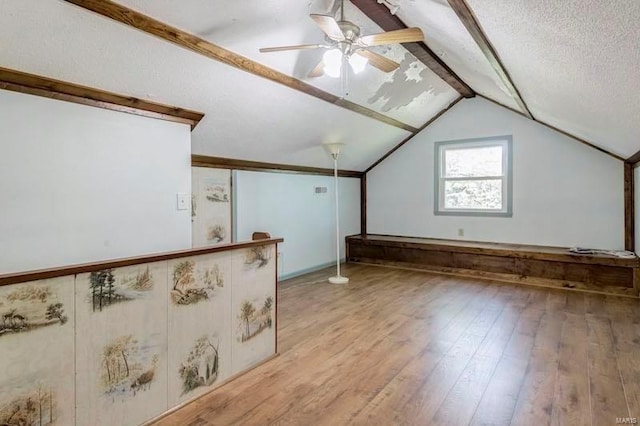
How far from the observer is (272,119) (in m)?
3.90

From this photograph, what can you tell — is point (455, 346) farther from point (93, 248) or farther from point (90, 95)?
point (90, 95)

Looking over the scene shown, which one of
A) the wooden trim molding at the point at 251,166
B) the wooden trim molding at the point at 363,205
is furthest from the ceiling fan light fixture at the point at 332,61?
the wooden trim molding at the point at 363,205

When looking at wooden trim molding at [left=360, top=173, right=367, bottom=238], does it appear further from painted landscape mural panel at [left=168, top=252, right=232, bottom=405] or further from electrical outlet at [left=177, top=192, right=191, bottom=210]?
painted landscape mural panel at [left=168, top=252, right=232, bottom=405]

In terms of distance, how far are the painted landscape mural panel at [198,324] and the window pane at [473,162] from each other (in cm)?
477

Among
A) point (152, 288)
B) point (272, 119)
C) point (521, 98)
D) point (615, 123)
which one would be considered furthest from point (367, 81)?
point (152, 288)

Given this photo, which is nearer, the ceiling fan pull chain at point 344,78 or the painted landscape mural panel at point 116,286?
the painted landscape mural panel at point 116,286

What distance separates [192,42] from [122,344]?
1.99 meters

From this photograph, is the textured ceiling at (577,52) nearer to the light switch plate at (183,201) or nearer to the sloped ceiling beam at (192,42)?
the sloped ceiling beam at (192,42)

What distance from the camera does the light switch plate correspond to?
10.4 feet

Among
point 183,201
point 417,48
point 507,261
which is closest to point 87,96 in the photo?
point 183,201

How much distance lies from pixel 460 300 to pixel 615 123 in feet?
7.54

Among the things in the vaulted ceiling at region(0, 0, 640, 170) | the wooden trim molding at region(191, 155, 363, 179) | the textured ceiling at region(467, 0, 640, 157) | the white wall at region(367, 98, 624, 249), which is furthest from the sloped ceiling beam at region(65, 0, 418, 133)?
the white wall at region(367, 98, 624, 249)

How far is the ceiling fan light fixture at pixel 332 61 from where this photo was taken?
2.58 metres

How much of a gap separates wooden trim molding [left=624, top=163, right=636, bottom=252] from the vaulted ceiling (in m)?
0.46
